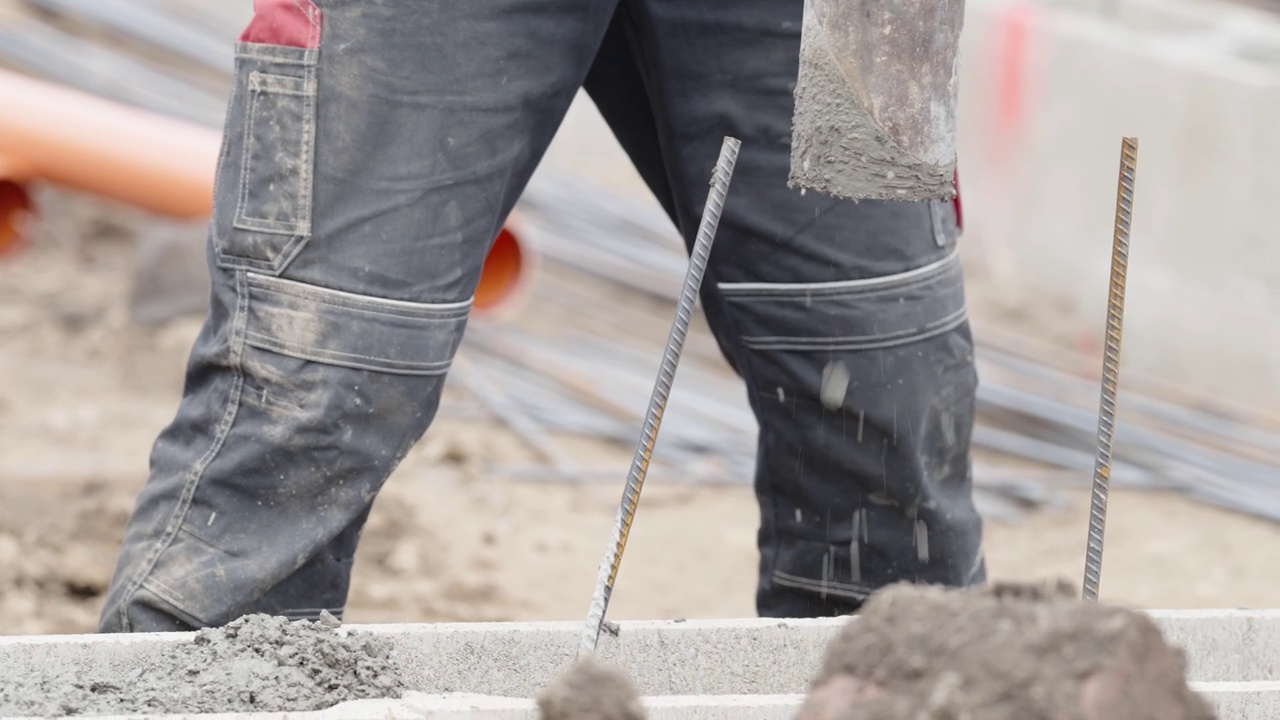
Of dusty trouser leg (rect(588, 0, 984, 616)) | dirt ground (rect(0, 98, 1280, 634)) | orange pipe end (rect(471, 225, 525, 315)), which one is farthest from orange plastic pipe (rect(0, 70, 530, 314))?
dusty trouser leg (rect(588, 0, 984, 616))

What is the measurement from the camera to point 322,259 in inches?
68.9

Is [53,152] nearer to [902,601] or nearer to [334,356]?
[334,356]

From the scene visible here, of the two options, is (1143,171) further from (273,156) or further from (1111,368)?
(273,156)

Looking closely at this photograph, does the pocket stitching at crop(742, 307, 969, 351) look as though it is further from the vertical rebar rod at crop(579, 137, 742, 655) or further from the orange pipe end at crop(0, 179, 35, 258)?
the orange pipe end at crop(0, 179, 35, 258)

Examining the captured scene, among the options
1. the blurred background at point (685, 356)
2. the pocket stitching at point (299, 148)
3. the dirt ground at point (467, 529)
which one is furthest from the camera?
the blurred background at point (685, 356)

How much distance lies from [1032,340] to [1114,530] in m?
1.21

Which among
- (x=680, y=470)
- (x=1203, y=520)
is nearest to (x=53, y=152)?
(x=680, y=470)

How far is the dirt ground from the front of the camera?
10.4 ft

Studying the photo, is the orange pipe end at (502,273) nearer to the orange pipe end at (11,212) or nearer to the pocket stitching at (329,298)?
the orange pipe end at (11,212)

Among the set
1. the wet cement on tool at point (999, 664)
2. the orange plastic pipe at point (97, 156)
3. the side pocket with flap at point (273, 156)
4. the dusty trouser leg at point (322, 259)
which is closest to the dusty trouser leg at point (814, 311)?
the dusty trouser leg at point (322, 259)

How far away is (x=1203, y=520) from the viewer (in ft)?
12.6

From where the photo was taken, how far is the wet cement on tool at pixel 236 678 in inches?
53.6

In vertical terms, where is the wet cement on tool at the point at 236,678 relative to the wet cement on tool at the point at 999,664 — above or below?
below

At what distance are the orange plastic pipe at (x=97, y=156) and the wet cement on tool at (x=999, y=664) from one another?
10.1ft
